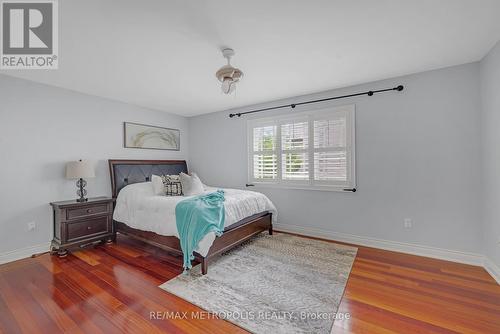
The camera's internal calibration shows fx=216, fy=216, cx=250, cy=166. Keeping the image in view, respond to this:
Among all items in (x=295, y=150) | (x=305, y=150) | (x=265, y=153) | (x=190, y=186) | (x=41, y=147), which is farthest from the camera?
(x=265, y=153)

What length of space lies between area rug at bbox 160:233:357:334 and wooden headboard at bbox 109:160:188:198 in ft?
7.42

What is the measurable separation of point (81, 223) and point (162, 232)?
1392mm

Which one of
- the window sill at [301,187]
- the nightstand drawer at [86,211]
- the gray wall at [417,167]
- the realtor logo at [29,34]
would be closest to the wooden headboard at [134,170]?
the nightstand drawer at [86,211]

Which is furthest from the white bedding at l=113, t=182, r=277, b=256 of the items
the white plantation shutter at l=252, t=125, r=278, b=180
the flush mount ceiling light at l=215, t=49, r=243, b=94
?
the flush mount ceiling light at l=215, t=49, r=243, b=94

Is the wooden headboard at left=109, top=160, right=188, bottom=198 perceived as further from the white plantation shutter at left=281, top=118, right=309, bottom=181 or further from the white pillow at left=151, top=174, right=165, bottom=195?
the white plantation shutter at left=281, top=118, right=309, bottom=181

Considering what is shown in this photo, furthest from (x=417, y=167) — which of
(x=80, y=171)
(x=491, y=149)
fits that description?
(x=80, y=171)

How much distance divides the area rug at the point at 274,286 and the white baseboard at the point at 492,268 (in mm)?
1334

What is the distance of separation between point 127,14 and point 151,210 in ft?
7.31

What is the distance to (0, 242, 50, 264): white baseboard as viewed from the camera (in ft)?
9.05

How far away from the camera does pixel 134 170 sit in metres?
4.05

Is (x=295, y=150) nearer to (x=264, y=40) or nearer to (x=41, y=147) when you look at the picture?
(x=264, y=40)

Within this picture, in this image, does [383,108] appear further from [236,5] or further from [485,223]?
[236,5]

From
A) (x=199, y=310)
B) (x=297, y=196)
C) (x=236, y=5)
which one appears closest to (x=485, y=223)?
(x=297, y=196)

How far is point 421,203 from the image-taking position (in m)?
2.89
